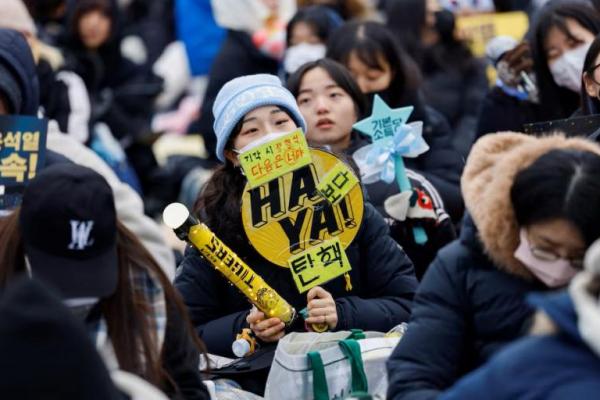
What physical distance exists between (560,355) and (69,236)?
1.43m

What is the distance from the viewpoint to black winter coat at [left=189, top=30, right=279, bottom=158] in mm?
10211

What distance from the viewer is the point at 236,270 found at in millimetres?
5141

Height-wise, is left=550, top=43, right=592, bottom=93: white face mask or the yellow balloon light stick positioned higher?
left=550, top=43, right=592, bottom=93: white face mask

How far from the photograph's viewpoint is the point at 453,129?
9.53 m

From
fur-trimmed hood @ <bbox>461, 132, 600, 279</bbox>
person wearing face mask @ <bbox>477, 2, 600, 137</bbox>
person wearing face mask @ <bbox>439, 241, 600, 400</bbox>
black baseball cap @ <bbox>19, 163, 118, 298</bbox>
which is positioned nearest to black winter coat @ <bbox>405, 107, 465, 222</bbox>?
person wearing face mask @ <bbox>477, 2, 600, 137</bbox>

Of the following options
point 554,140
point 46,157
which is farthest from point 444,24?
point 554,140

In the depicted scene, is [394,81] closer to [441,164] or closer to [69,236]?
[441,164]

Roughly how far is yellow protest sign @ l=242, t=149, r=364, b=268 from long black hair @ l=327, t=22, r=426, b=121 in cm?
198

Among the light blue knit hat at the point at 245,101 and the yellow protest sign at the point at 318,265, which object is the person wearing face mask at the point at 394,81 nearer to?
the light blue knit hat at the point at 245,101

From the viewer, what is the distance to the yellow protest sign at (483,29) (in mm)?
10102

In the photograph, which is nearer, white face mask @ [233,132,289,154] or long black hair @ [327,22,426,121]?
white face mask @ [233,132,289,154]

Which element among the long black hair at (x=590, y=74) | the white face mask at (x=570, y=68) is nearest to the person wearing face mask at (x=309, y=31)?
the white face mask at (x=570, y=68)

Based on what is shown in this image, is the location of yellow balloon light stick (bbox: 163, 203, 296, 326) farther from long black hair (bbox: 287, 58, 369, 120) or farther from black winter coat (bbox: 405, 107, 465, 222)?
black winter coat (bbox: 405, 107, 465, 222)

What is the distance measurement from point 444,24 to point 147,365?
5.61 metres
